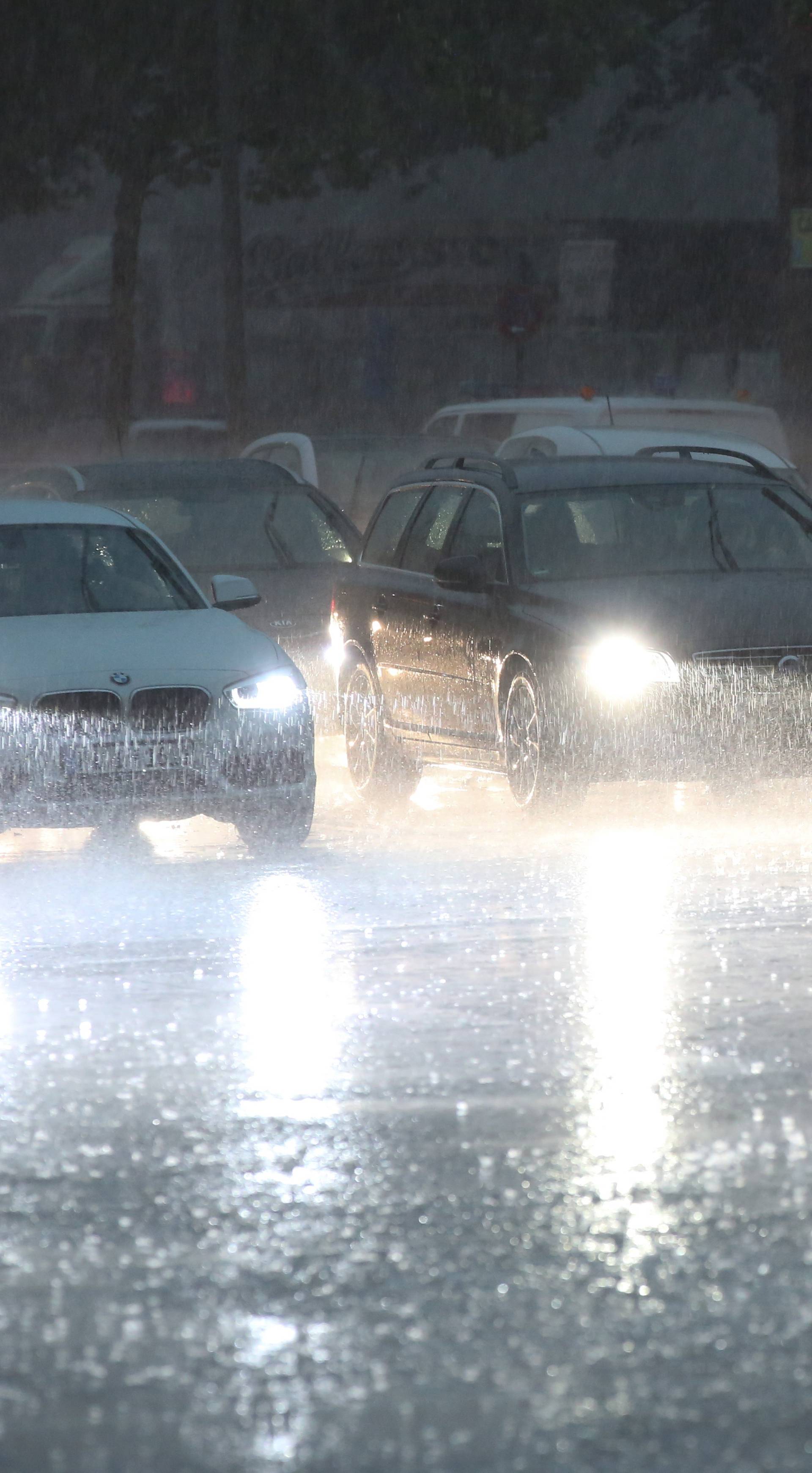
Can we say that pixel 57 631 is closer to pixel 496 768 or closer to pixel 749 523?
pixel 496 768

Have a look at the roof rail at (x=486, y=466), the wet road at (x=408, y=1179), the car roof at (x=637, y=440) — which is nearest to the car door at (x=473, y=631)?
the roof rail at (x=486, y=466)

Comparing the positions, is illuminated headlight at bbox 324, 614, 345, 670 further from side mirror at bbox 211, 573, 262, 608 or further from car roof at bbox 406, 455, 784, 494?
side mirror at bbox 211, 573, 262, 608

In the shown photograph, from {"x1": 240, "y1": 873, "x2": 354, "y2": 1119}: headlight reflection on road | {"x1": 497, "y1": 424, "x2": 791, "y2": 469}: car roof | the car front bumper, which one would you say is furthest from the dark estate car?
{"x1": 497, "y1": 424, "x2": 791, "y2": 469}: car roof

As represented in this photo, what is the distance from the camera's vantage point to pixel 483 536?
12320mm

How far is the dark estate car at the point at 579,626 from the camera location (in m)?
10.9

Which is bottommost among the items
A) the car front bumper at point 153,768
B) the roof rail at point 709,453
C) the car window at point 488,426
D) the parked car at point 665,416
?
the car front bumper at point 153,768

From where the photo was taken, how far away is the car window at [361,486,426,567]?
43.3 feet

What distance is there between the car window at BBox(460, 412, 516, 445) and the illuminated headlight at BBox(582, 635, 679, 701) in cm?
947

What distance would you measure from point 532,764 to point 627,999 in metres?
4.25

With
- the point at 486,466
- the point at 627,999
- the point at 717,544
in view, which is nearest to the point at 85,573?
the point at 486,466

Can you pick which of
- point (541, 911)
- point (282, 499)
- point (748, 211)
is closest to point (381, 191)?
point (748, 211)

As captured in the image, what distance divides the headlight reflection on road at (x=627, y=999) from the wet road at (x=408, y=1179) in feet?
0.06

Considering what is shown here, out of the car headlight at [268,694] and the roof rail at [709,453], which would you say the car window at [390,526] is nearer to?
the roof rail at [709,453]

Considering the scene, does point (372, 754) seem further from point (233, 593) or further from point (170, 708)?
point (170, 708)
